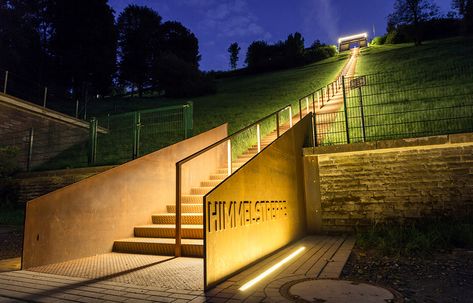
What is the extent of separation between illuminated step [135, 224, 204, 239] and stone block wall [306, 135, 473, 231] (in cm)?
270


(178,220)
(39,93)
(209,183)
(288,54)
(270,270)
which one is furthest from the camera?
(288,54)

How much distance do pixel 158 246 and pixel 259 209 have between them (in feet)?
5.73

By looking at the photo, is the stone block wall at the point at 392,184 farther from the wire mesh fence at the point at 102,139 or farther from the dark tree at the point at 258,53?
the dark tree at the point at 258,53

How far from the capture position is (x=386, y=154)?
247 inches

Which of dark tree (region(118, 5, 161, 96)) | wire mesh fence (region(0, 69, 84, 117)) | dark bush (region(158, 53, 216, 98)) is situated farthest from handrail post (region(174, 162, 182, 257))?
dark tree (region(118, 5, 161, 96))

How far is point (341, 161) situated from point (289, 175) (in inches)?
49.7

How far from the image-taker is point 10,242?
5930 mm

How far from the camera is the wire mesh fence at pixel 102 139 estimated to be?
9.02 metres

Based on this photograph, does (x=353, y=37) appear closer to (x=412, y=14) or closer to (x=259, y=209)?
(x=412, y=14)

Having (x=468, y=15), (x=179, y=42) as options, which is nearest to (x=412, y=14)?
(x=468, y=15)

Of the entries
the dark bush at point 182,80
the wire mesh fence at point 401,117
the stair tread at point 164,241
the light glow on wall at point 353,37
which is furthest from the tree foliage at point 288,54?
the stair tread at point 164,241

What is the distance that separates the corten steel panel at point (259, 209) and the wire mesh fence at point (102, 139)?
3680 millimetres

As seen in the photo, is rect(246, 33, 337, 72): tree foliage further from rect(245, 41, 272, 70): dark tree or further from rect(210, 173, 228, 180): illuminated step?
rect(210, 173, 228, 180): illuminated step

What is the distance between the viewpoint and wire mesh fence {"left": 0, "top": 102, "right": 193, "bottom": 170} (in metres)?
9.02
